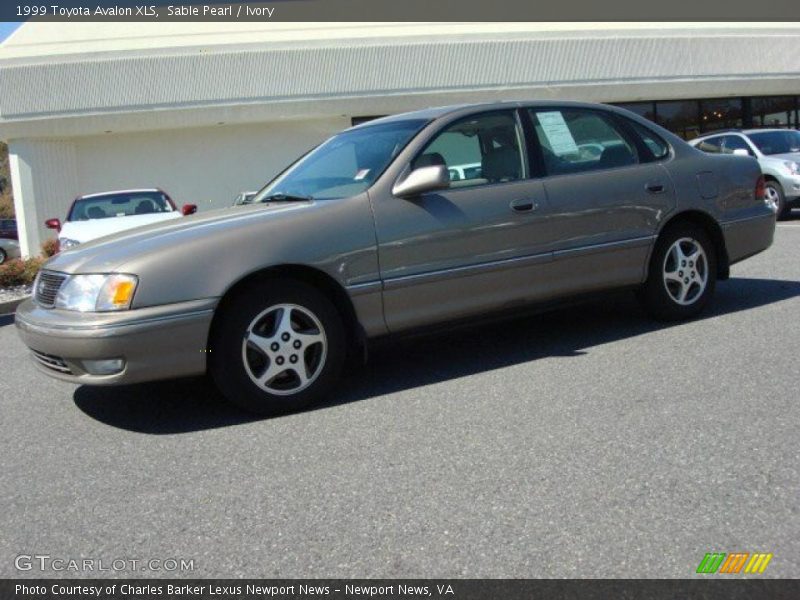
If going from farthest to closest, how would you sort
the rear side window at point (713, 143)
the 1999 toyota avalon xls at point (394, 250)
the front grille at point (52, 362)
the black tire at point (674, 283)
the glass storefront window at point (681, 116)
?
the glass storefront window at point (681, 116) → the rear side window at point (713, 143) → the black tire at point (674, 283) → the front grille at point (52, 362) → the 1999 toyota avalon xls at point (394, 250)

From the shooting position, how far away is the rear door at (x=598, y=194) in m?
5.40

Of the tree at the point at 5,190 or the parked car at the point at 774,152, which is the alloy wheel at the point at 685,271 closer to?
the parked car at the point at 774,152

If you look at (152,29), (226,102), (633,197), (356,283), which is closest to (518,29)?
(226,102)

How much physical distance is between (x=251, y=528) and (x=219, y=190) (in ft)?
62.1

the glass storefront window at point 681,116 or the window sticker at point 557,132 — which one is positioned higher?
the glass storefront window at point 681,116

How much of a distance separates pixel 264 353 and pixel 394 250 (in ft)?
3.07

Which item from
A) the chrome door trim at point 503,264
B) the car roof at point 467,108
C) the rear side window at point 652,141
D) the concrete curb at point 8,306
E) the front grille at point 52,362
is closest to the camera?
the front grille at point 52,362

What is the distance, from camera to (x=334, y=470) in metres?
3.60

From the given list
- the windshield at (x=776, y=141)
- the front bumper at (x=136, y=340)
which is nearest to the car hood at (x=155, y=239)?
the front bumper at (x=136, y=340)

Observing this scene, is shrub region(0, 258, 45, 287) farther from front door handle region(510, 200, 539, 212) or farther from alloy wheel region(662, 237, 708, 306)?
alloy wheel region(662, 237, 708, 306)

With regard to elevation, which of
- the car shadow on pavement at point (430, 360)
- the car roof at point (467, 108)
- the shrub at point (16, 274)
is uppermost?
the car roof at point (467, 108)

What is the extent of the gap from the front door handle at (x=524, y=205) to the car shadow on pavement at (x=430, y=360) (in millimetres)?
688

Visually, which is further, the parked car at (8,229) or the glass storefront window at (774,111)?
the parked car at (8,229)

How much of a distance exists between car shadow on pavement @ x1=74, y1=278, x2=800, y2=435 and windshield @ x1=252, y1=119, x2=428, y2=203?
997mm
